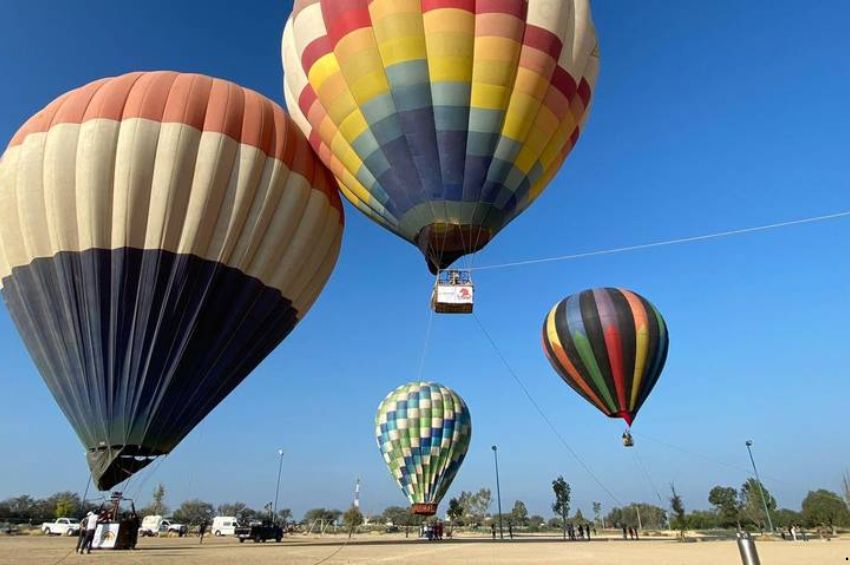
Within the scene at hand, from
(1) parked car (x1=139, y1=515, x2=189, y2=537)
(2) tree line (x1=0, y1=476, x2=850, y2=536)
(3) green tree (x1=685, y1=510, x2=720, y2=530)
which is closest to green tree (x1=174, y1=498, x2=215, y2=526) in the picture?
(2) tree line (x1=0, y1=476, x2=850, y2=536)

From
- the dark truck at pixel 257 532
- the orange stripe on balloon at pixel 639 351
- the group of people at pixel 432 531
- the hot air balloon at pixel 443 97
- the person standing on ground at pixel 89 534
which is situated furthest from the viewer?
the group of people at pixel 432 531

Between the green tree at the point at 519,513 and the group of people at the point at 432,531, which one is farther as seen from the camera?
the green tree at the point at 519,513

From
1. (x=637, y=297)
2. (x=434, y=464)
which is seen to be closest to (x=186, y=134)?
(x=637, y=297)

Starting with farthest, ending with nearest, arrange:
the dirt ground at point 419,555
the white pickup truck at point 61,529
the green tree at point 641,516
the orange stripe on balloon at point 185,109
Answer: the green tree at point 641,516 < the white pickup truck at point 61,529 < the dirt ground at point 419,555 < the orange stripe on balloon at point 185,109

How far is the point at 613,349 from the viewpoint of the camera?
22.7 m

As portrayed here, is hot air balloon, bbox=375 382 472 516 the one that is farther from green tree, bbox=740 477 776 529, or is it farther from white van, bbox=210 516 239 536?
green tree, bbox=740 477 776 529

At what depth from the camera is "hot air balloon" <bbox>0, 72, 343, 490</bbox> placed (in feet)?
36.6

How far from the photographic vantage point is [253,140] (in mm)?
12742

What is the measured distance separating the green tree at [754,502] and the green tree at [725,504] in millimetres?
1060

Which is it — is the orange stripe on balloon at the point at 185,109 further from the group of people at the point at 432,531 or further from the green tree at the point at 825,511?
the green tree at the point at 825,511

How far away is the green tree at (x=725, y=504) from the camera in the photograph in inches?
2940

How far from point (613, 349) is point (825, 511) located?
66.8 metres

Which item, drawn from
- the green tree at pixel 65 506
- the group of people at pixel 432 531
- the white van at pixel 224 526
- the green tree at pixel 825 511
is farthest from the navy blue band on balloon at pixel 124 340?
the green tree at pixel 825 511

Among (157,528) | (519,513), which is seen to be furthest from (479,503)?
(157,528)
